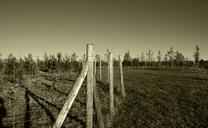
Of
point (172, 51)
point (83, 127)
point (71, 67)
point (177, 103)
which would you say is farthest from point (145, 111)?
point (172, 51)

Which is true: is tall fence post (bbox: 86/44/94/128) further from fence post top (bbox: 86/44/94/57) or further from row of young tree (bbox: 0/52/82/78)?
row of young tree (bbox: 0/52/82/78)

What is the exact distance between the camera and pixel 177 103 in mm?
9805

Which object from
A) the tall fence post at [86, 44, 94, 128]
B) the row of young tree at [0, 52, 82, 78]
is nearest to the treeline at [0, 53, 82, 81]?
the row of young tree at [0, 52, 82, 78]

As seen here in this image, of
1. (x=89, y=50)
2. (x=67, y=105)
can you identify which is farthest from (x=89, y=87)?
(x=89, y=50)

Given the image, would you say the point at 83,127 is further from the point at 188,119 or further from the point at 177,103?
the point at 177,103

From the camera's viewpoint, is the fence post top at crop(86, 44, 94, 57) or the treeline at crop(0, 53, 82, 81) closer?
the fence post top at crop(86, 44, 94, 57)

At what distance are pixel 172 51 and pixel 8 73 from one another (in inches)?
3075

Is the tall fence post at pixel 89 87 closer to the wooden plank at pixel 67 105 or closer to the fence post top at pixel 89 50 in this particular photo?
the fence post top at pixel 89 50

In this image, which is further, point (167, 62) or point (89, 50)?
point (167, 62)

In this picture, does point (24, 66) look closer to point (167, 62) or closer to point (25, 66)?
point (25, 66)

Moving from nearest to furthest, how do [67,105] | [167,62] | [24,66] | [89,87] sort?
[67,105] → [89,87] → [24,66] → [167,62]

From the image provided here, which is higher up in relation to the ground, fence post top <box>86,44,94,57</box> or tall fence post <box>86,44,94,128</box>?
fence post top <box>86,44,94,57</box>

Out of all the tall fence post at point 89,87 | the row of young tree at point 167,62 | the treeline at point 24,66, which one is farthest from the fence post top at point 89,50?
the row of young tree at point 167,62

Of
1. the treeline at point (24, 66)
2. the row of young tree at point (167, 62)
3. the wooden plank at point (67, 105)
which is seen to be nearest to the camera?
the wooden plank at point (67, 105)
